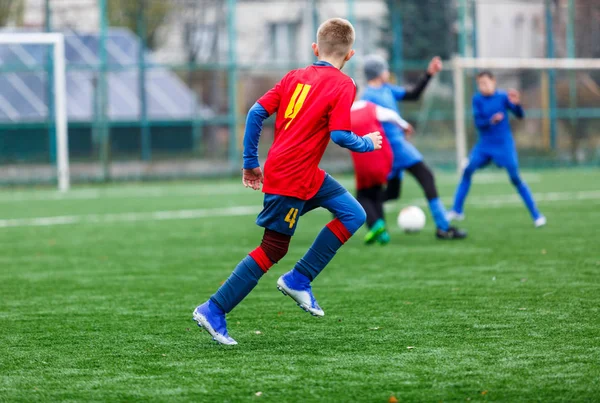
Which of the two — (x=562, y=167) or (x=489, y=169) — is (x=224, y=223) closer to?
(x=489, y=169)

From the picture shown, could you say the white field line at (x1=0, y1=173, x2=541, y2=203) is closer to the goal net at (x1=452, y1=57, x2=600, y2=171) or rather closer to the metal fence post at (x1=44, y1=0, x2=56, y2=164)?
the metal fence post at (x1=44, y1=0, x2=56, y2=164)

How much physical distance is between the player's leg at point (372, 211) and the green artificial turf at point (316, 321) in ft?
0.72

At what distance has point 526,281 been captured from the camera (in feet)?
24.4

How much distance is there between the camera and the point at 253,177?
5461 mm

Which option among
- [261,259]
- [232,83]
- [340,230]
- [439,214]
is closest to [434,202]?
[439,214]

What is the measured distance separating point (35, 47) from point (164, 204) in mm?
9405

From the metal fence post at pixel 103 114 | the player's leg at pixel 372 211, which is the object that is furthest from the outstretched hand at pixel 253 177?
the metal fence post at pixel 103 114

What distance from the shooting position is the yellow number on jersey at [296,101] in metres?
5.39

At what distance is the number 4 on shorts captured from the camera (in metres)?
5.37

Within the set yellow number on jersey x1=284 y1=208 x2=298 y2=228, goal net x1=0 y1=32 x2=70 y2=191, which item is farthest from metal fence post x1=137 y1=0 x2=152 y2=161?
yellow number on jersey x1=284 y1=208 x2=298 y2=228

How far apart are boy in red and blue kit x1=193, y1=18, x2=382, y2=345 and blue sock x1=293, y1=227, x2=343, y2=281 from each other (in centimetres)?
21

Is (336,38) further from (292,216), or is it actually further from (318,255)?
(318,255)

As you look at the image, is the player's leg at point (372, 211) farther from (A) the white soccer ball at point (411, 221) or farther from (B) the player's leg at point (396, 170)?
(A) the white soccer ball at point (411, 221)

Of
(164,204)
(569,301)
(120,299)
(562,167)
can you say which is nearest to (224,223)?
(164,204)
